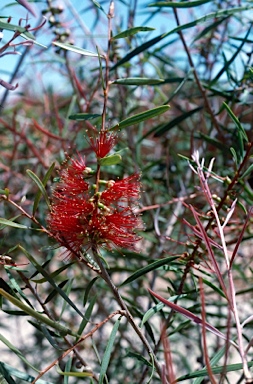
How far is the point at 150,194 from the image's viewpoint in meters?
1.04

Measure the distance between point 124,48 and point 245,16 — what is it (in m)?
0.27

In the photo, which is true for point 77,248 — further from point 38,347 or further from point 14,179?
point 38,347

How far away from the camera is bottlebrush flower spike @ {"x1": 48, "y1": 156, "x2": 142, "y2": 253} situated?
1.29 feet

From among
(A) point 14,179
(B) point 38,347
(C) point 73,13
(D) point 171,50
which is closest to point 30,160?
(A) point 14,179

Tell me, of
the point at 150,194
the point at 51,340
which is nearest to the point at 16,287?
the point at 51,340

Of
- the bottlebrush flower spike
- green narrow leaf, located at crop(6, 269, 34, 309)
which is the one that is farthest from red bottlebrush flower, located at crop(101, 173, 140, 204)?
green narrow leaf, located at crop(6, 269, 34, 309)

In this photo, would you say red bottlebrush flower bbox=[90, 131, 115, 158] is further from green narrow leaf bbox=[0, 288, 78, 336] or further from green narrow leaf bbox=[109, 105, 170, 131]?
green narrow leaf bbox=[0, 288, 78, 336]

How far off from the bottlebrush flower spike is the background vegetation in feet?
0.06

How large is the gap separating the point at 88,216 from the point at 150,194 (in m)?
0.65

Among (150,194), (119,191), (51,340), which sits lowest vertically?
(51,340)

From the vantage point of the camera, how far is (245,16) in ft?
2.33

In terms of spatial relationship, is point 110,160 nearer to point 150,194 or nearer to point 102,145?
point 102,145

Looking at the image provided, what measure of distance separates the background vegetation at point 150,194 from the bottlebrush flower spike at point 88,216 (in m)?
0.02

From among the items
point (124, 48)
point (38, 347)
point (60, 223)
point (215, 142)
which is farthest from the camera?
point (38, 347)
